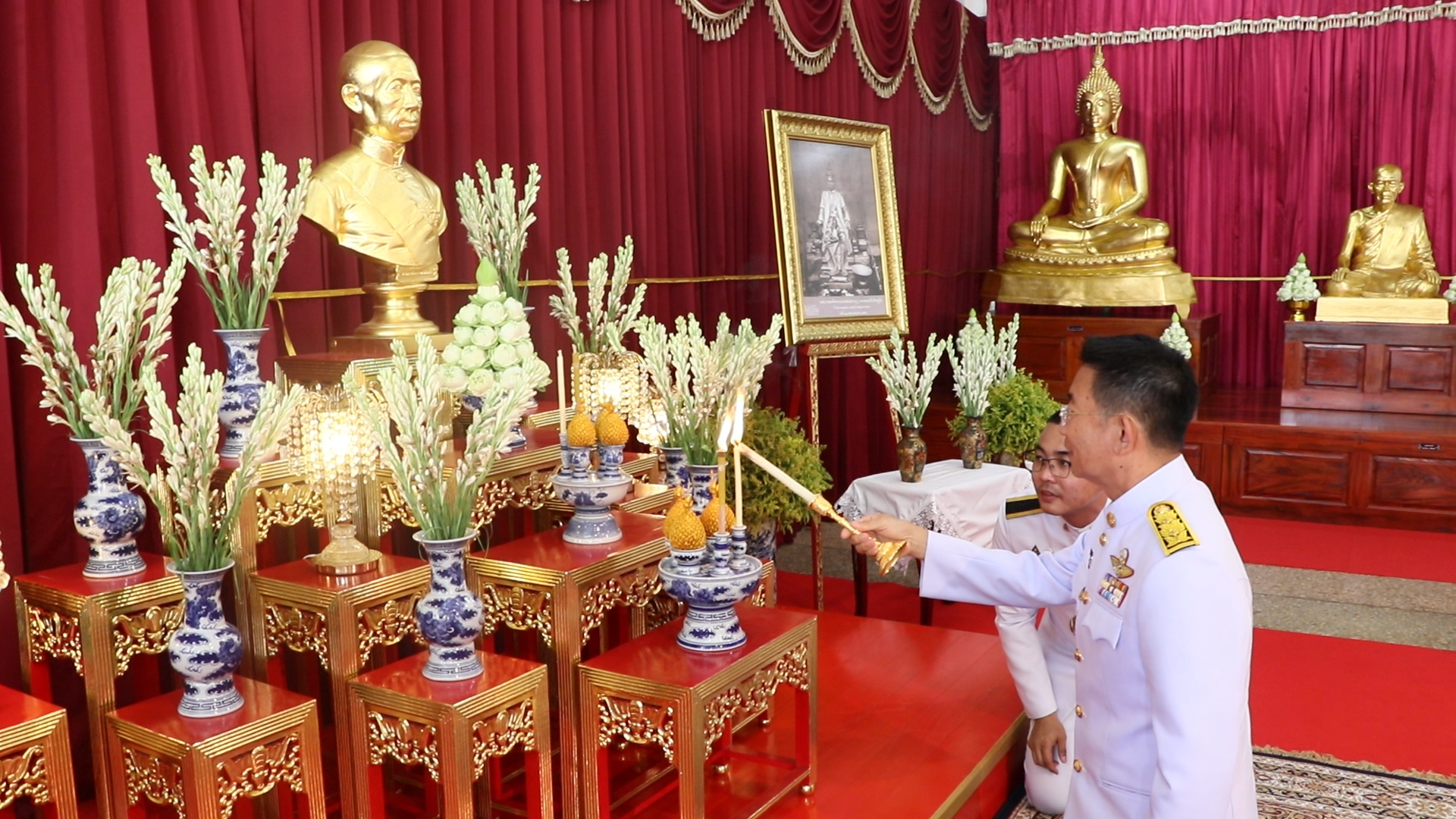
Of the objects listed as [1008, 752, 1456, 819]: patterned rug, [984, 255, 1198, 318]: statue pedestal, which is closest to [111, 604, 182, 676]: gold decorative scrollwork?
[1008, 752, 1456, 819]: patterned rug

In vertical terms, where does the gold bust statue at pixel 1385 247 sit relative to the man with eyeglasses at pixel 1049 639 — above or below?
above

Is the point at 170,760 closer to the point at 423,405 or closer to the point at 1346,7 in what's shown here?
the point at 423,405

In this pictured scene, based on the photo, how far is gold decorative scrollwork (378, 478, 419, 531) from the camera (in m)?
2.39

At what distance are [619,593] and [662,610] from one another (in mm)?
269

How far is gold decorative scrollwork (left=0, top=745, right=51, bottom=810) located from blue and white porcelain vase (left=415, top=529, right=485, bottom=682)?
56 centimetres

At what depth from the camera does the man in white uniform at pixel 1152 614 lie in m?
1.50

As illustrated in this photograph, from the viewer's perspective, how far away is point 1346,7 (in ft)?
21.9

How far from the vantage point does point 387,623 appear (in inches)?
83.6

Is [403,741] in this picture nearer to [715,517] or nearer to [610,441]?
[715,517]

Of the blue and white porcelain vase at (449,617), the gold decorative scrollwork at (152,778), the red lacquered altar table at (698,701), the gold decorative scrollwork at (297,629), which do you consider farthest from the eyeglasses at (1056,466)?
the gold decorative scrollwork at (152,778)

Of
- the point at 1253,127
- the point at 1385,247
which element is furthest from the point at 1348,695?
the point at 1253,127

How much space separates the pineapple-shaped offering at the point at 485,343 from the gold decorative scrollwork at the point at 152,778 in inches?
37.5

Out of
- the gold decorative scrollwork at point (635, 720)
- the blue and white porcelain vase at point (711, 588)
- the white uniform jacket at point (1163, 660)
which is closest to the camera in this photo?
the white uniform jacket at point (1163, 660)

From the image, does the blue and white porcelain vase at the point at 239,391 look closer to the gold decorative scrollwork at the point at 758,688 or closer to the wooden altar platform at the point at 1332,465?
the gold decorative scrollwork at the point at 758,688
